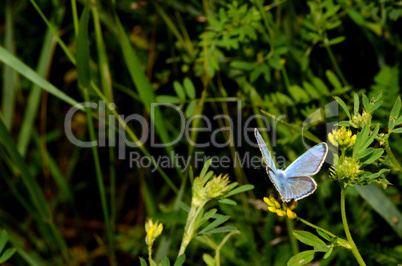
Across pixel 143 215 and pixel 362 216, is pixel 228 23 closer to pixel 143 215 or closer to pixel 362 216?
pixel 362 216

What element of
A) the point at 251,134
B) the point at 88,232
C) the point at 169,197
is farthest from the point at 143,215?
the point at 251,134

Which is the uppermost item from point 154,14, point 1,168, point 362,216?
point 154,14

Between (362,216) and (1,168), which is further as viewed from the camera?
(1,168)

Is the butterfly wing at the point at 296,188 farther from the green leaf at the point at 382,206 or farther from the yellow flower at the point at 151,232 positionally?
the green leaf at the point at 382,206

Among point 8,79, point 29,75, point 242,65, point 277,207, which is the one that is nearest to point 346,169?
point 277,207

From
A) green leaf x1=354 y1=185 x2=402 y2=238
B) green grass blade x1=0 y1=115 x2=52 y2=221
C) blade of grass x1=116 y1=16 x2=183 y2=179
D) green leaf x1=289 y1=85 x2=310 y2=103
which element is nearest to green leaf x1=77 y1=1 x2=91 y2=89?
blade of grass x1=116 y1=16 x2=183 y2=179

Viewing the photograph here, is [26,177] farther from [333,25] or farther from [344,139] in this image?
[333,25]
